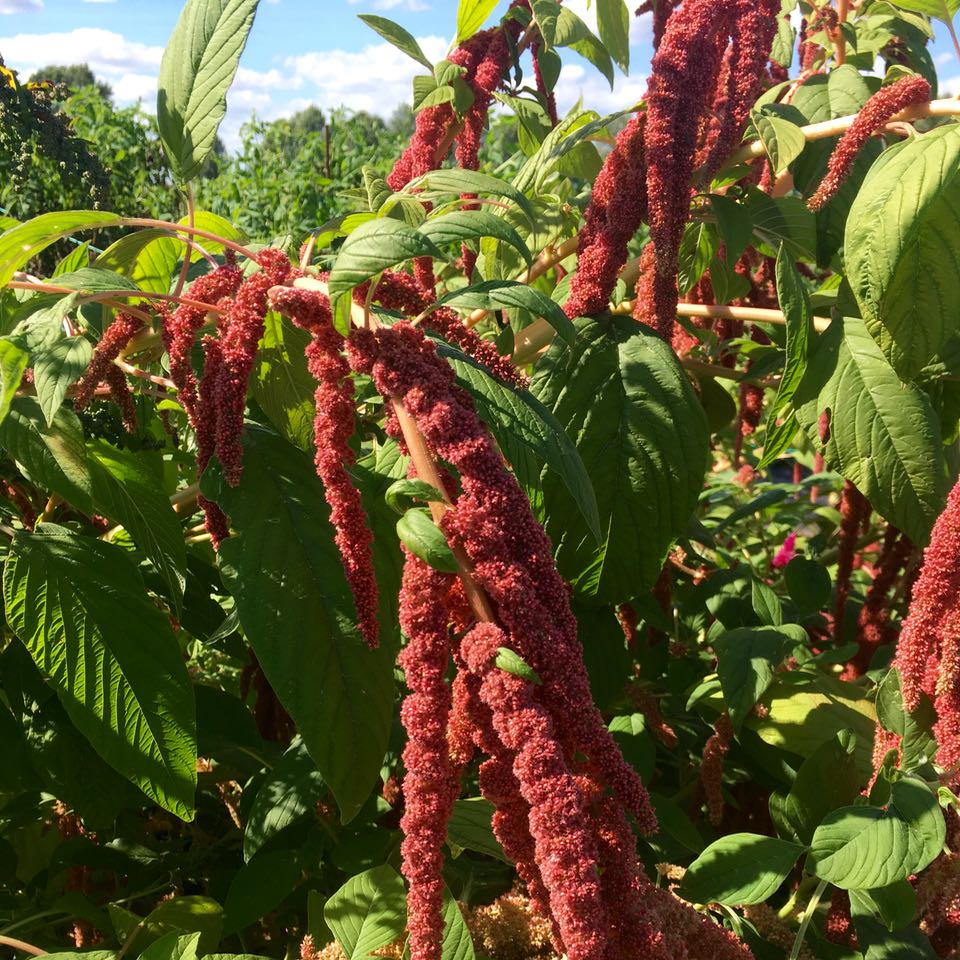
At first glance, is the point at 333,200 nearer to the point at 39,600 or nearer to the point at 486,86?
the point at 486,86

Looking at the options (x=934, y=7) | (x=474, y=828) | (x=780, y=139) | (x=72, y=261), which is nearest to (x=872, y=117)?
(x=780, y=139)

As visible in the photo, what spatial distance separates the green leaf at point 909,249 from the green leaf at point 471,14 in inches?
25.6

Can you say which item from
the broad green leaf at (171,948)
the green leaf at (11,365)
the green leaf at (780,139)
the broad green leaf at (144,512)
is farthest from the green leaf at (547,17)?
the broad green leaf at (171,948)

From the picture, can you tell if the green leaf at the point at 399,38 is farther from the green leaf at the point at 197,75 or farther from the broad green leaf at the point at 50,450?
the broad green leaf at the point at 50,450

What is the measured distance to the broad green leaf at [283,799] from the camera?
129 centimetres

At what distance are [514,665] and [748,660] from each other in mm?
846

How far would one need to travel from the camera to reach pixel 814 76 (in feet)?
6.05

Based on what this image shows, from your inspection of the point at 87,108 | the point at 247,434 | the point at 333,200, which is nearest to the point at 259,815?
the point at 247,434

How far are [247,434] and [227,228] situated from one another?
44cm

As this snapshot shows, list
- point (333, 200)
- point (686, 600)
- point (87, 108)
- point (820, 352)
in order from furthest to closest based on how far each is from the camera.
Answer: point (87, 108)
point (333, 200)
point (686, 600)
point (820, 352)

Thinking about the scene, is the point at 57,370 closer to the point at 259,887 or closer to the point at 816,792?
the point at 259,887

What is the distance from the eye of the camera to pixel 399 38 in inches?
68.4

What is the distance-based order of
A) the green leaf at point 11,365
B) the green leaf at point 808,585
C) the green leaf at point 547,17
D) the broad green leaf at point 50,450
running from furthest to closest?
the green leaf at point 808,585 → the green leaf at point 547,17 → the broad green leaf at point 50,450 → the green leaf at point 11,365

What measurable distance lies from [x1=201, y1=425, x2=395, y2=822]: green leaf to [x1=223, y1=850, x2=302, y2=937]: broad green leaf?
0.38 m
